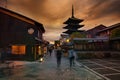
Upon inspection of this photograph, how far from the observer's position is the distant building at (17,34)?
82.3 ft

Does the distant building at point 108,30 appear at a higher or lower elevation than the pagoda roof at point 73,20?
lower

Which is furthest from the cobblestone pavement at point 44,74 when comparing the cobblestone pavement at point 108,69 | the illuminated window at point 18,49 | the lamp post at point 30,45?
the illuminated window at point 18,49

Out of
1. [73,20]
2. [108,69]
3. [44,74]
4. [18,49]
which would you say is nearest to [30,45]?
[18,49]

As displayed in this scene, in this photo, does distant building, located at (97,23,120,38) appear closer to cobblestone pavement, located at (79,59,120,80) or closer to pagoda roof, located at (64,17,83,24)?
pagoda roof, located at (64,17,83,24)

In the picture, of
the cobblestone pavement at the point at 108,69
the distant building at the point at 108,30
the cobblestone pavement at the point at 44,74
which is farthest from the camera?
the distant building at the point at 108,30

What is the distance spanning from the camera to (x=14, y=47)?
2519 cm

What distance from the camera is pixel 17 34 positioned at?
25.3m

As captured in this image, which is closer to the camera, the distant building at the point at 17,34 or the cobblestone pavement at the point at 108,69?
the cobblestone pavement at the point at 108,69

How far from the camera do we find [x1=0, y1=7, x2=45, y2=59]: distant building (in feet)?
82.3

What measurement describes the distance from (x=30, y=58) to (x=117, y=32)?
22911 millimetres

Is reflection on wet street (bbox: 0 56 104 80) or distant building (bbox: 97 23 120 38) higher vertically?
distant building (bbox: 97 23 120 38)

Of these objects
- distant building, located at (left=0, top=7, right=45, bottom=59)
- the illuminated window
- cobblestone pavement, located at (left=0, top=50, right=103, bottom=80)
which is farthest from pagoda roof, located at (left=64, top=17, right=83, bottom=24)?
cobblestone pavement, located at (left=0, top=50, right=103, bottom=80)

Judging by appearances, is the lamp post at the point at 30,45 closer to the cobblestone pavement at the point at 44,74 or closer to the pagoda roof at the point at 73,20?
the cobblestone pavement at the point at 44,74

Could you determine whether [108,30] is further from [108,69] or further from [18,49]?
[108,69]
